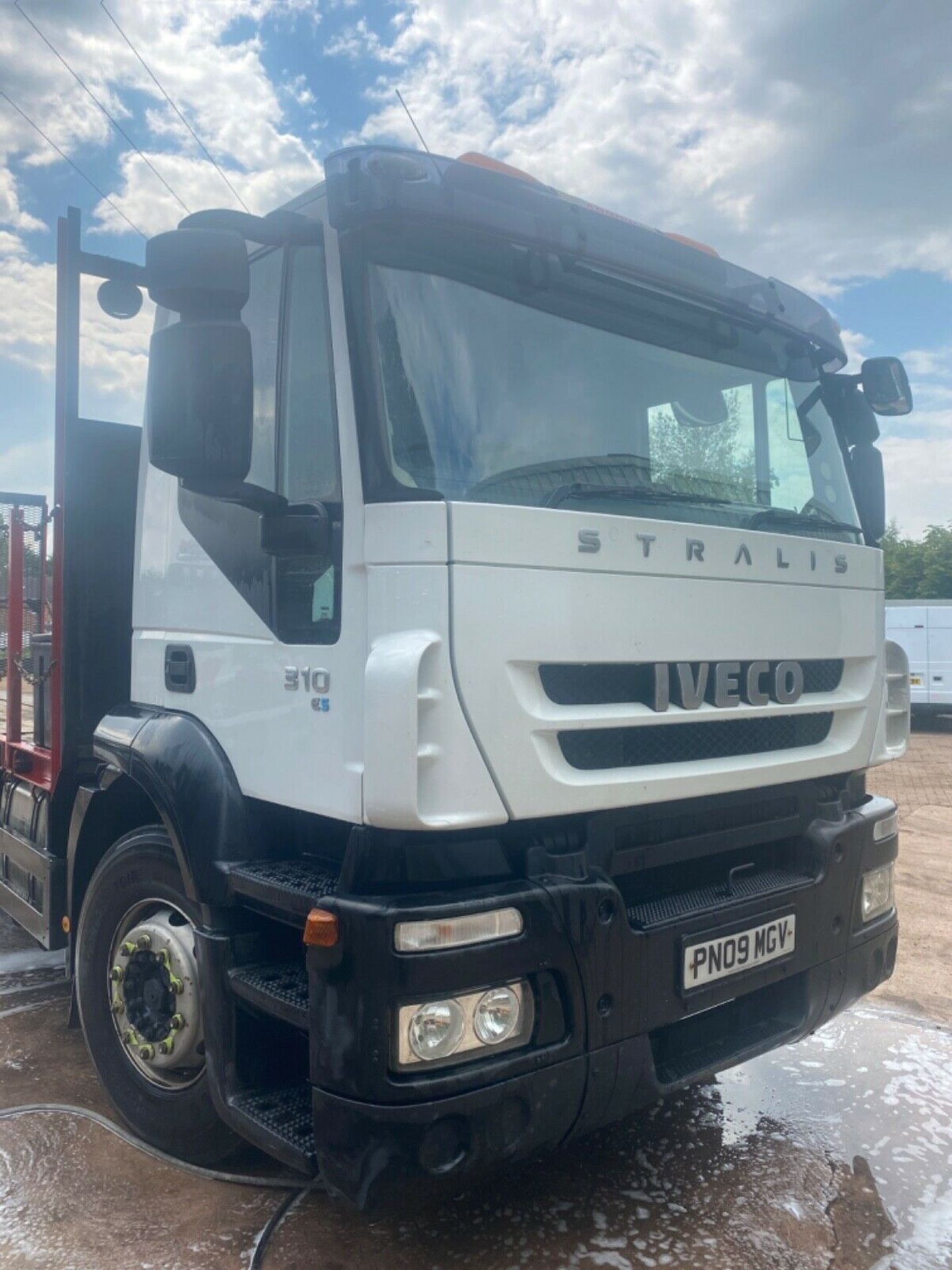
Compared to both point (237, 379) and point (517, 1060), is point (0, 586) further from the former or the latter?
point (517, 1060)

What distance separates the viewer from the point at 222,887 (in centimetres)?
273

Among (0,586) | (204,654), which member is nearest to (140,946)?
(204,654)

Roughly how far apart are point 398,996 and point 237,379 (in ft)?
4.72

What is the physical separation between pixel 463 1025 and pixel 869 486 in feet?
8.27

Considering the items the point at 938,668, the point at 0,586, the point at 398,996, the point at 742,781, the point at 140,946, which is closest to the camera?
the point at 398,996

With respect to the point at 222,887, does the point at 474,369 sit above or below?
above

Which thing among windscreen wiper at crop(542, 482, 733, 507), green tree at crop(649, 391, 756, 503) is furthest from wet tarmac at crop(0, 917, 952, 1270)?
green tree at crop(649, 391, 756, 503)

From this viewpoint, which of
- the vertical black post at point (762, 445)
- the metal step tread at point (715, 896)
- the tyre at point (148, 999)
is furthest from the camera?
the vertical black post at point (762, 445)

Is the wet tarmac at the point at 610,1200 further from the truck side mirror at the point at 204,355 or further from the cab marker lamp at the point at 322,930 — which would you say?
the truck side mirror at the point at 204,355

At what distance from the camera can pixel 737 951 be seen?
2.83 m

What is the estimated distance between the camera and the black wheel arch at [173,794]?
279cm

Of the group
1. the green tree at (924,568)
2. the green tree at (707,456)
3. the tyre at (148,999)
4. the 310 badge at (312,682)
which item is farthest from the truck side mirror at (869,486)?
the green tree at (924,568)

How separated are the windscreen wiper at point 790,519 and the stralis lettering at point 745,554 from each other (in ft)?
0.31

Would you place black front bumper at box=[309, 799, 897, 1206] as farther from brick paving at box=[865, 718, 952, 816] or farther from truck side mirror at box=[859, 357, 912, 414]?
brick paving at box=[865, 718, 952, 816]
